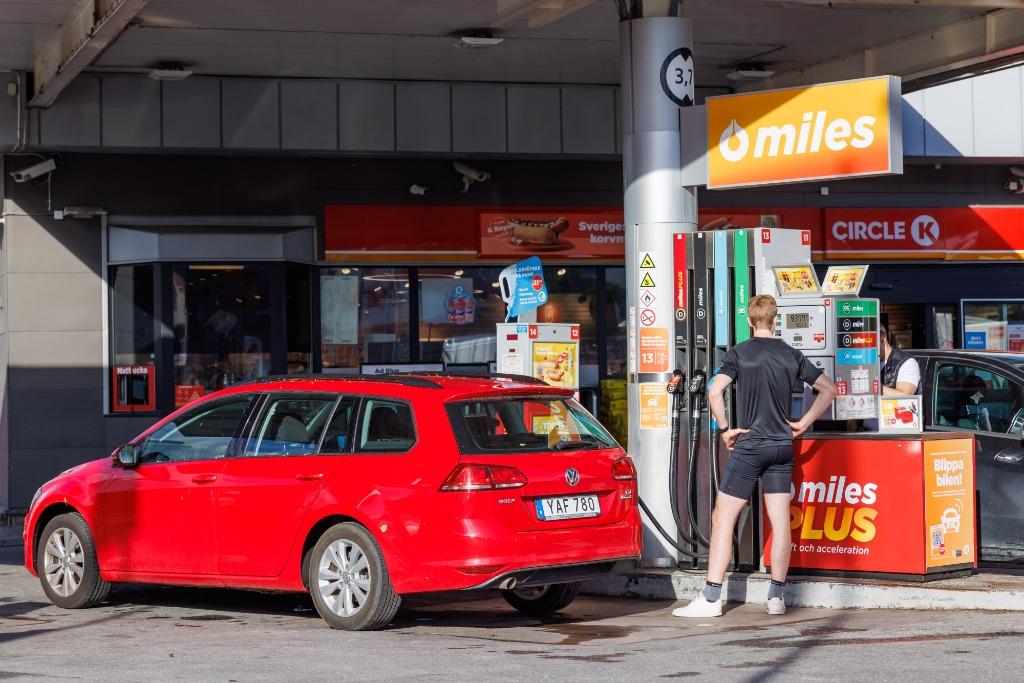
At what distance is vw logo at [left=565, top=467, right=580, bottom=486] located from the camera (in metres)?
8.98

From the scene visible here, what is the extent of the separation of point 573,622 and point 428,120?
9.11 metres

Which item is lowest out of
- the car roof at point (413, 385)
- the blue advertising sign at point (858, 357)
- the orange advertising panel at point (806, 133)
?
the car roof at point (413, 385)

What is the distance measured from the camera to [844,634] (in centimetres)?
860

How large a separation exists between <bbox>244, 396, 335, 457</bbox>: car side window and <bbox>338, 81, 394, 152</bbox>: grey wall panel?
8.07 m

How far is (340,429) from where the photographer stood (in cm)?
925

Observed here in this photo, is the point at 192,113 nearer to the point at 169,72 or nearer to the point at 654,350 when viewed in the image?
the point at 169,72

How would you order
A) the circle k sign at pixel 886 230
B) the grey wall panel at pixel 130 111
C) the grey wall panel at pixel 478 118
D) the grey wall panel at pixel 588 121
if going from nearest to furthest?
1. the grey wall panel at pixel 130 111
2. the grey wall panel at pixel 478 118
3. the grey wall panel at pixel 588 121
4. the circle k sign at pixel 886 230

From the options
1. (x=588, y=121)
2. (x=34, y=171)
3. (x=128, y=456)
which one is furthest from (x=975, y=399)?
(x=34, y=171)

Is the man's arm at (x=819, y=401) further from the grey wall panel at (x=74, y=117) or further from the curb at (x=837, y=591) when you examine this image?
the grey wall panel at (x=74, y=117)

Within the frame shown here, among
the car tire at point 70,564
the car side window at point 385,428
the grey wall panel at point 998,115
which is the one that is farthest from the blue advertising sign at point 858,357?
the grey wall panel at point 998,115

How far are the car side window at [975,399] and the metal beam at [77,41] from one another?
6743 mm

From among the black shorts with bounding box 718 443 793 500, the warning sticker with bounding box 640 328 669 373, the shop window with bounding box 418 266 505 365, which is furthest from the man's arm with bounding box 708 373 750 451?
the shop window with bounding box 418 266 505 365

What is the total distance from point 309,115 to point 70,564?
8.00m

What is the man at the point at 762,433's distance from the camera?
935cm
